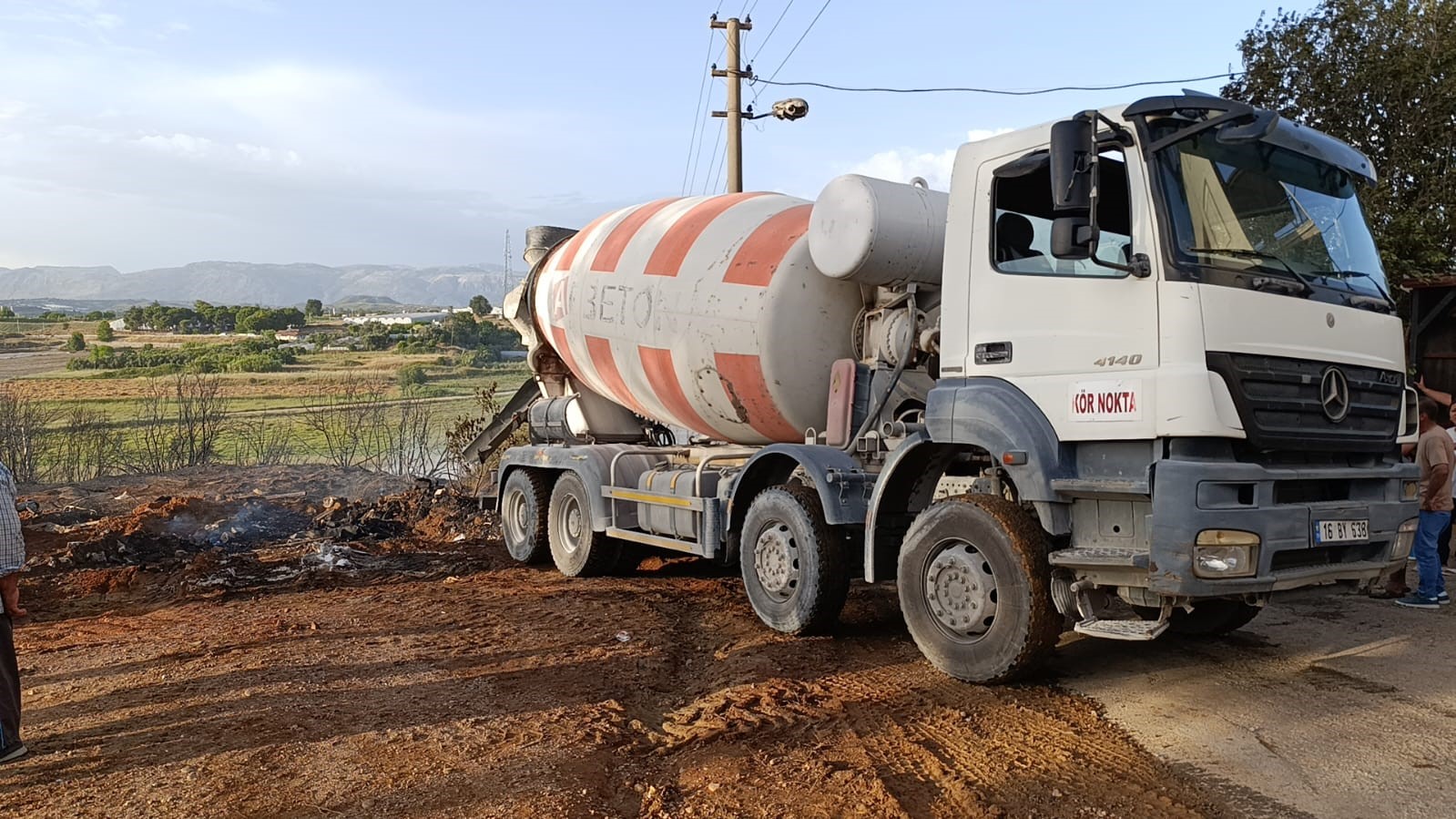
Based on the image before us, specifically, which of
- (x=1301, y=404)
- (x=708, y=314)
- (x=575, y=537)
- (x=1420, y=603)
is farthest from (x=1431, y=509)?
(x=575, y=537)

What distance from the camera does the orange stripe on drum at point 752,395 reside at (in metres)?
7.26

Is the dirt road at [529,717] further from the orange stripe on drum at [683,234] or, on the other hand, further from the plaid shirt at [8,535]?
the orange stripe on drum at [683,234]

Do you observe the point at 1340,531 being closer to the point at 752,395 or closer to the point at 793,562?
the point at 793,562

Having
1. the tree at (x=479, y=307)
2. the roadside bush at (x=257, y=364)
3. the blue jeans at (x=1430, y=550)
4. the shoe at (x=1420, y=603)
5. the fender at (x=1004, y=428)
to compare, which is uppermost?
the tree at (x=479, y=307)

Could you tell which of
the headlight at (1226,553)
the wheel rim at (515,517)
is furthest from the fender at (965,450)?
the wheel rim at (515,517)

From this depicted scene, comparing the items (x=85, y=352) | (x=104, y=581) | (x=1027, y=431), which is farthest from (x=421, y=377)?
(x=1027, y=431)

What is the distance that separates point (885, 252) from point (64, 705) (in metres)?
5.22

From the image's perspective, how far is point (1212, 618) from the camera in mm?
6457

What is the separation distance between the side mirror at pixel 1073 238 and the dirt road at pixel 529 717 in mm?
2183

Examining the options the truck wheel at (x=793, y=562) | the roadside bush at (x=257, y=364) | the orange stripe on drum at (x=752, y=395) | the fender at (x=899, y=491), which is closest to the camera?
the fender at (x=899, y=491)

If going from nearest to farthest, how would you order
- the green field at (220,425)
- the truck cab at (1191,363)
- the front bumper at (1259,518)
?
the front bumper at (1259,518), the truck cab at (1191,363), the green field at (220,425)

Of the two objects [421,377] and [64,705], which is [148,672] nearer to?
[64,705]

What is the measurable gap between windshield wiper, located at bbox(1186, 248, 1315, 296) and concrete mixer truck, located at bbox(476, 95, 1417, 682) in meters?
0.01

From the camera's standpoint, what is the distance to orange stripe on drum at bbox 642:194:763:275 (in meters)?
8.02
